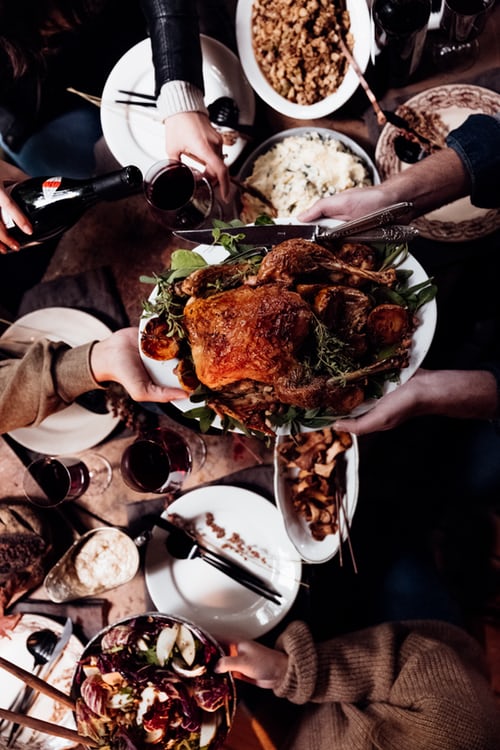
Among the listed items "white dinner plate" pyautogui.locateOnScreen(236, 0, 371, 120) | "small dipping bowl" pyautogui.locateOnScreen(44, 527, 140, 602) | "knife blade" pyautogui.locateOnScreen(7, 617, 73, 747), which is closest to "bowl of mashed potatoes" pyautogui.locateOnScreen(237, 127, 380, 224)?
"white dinner plate" pyautogui.locateOnScreen(236, 0, 371, 120)

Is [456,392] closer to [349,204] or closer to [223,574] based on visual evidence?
[349,204]

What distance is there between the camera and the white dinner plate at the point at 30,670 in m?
1.75

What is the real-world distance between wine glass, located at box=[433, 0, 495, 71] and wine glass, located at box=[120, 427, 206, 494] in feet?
4.77

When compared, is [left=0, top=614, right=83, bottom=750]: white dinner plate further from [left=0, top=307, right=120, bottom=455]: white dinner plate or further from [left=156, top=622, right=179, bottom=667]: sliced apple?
[left=0, top=307, right=120, bottom=455]: white dinner plate

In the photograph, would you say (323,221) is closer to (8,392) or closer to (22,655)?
(8,392)

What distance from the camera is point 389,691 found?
1.74 metres

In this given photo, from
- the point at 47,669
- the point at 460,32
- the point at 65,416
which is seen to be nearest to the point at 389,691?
the point at 47,669

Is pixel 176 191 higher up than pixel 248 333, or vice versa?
pixel 176 191

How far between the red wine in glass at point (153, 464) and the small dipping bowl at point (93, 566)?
178mm

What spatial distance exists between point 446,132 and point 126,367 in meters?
1.21

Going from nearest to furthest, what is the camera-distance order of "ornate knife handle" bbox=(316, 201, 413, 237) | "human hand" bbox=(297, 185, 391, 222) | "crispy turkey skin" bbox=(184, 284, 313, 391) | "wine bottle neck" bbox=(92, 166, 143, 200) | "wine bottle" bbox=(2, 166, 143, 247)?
"crispy turkey skin" bbox=(184, 284, 313, 391) → "ornate knife handle" bbox=(316, 201, 413, 237) → "human hand" bbox=(297, 185, 391, 222) → "wine bottle neck" bbox=(92, 166, 143, 200) → "wine bottle" bbox=(2, 166, 143, 247)

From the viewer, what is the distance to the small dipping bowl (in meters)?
1.73

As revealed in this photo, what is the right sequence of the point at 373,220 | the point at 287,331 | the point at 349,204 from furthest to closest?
the point at 349,204 < the point at 373,220 < the point at 287,331

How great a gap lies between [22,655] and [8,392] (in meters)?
0.83
